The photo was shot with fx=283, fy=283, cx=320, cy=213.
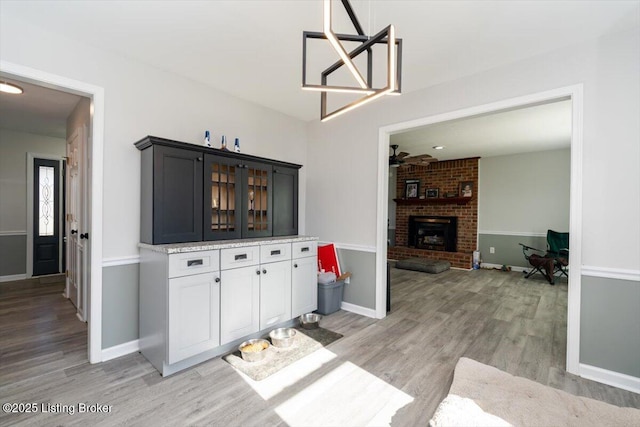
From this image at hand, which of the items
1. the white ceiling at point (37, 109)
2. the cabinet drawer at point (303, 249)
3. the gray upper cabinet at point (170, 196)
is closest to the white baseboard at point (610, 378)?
the cabinet drawer at point (303, 249)

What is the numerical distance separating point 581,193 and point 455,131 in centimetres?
259

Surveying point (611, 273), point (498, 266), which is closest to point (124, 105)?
point (611, 273)

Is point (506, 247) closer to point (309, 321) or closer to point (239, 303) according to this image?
point (309, 321)

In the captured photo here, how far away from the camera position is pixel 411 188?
7352 millimetres

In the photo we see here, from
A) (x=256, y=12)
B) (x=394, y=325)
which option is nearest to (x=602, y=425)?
(x=394, y=325)

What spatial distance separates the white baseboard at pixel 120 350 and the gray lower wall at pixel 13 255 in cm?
417

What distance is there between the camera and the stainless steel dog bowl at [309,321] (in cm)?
297

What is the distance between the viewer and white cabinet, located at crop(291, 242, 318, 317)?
3033 millimetres

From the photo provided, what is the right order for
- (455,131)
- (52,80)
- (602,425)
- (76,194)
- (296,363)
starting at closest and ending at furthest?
(602,425) < (52,80) < (296,363) < (76,194) < (455,131)

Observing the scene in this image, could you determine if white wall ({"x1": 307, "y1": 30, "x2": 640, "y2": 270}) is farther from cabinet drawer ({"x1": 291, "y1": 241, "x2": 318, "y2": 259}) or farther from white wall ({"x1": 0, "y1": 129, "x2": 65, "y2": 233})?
white wall ({"x1": 0, "y1": 129, "x2": 65, "y2": 233})

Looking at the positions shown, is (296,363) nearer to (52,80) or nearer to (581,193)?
(581,193)

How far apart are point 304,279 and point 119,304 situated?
1.71 metres

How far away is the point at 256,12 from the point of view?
1.90m

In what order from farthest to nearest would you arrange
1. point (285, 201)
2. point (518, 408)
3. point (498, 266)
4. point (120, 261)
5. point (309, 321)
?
point (498, 266), point (285, 201), point (309, 321), point (120, 261), point (518, 408)
